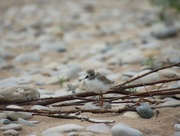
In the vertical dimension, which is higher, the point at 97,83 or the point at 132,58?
the point at 132,58

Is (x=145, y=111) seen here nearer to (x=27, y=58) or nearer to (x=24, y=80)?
(x=24, y=80)

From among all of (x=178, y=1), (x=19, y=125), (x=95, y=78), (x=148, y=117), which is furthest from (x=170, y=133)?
(x=178, y=1)

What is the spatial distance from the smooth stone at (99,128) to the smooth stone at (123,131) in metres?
0.14

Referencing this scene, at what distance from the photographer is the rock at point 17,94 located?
3.74 m

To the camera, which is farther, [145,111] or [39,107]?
[39,107]

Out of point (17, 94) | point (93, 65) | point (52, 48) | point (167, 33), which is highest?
point (167, 33)

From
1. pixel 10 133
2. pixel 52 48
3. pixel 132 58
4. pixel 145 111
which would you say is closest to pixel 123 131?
pixel 145 111

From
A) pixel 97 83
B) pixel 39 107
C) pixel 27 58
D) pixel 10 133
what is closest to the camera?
pixel 10 133

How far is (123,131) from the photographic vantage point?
299 centimetres

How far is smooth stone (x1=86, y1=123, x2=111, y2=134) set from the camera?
3160 mm

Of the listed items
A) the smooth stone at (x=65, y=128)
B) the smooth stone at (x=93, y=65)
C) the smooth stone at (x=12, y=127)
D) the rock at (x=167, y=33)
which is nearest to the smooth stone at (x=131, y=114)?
the smooth stone at (x=65, y=128)

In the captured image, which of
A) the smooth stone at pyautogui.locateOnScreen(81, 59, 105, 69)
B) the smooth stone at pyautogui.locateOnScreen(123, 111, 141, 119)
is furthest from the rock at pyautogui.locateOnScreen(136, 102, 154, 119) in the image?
the smooth stone at pyautogui.locateOnScreen(81, 59, 105, 69)

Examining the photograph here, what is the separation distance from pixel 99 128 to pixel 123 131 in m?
0.26

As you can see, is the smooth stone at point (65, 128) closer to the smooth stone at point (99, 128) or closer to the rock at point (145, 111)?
the smooth stone at point (99, 128)
